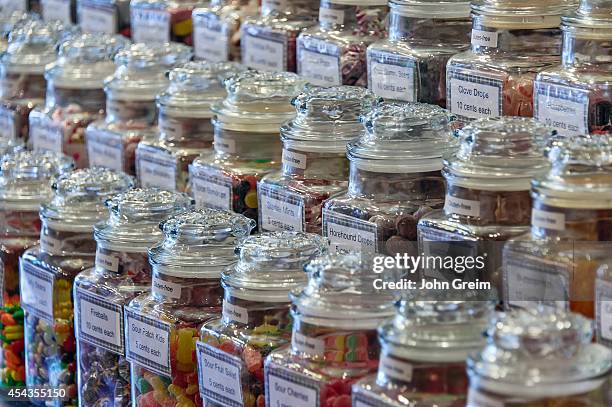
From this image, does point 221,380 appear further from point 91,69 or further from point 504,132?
point 91,69

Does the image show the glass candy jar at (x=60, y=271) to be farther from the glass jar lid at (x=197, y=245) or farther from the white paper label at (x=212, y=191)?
the glass jar lid at (x=197, y=245)

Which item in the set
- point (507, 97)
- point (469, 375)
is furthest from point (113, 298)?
point (469, 375)

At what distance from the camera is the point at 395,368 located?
1.63 m

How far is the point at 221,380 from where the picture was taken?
1.95 metres

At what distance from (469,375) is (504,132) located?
18.0 inches

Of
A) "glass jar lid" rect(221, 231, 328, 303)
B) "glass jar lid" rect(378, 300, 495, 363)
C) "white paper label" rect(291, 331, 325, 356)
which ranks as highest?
"glass jar lid" rect(378, 300, 495, 363)

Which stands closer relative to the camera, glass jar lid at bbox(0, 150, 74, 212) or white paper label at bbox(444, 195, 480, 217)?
white paper label at bbox(444, 195, 480, 217)

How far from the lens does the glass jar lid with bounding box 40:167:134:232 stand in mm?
2496

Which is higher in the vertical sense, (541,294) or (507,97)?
(507,97)

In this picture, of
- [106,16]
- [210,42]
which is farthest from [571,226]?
[106,16]

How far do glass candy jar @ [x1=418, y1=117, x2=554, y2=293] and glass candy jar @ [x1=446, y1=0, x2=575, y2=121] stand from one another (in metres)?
0.21

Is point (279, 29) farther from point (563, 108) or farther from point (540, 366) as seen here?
point (540, 366)

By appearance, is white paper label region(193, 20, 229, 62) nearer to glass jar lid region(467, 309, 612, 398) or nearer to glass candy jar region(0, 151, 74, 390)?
glass candy jar region(0, 151, 74, 390)

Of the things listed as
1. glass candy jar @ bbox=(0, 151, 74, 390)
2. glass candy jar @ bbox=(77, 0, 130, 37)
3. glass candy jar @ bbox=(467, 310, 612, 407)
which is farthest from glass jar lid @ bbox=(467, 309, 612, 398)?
glass candy jar @ bbox=(77, 0, 130, 37)
